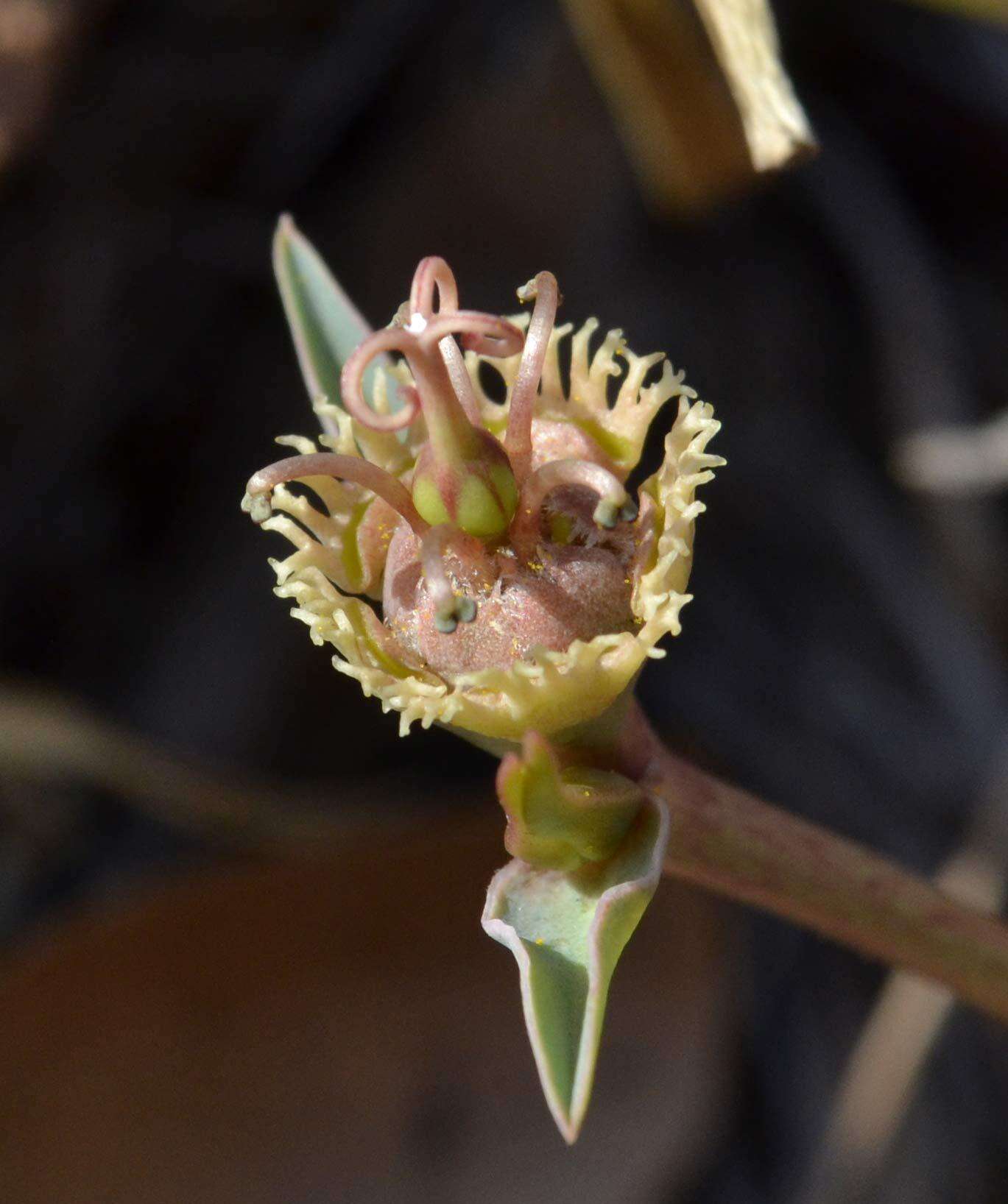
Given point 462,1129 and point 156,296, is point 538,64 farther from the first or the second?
point 462,1129

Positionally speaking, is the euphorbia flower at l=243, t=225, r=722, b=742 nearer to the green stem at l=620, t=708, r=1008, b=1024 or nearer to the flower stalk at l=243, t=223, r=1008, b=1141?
the flower stalk at l=243, t=223, r=1008, b=1141

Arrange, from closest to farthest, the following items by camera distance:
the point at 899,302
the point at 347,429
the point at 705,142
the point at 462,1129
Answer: the point at 347,429, the point at 462,1129, the point at 705,142, the point at 899,302

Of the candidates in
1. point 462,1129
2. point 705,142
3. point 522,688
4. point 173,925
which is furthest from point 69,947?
point 705,142

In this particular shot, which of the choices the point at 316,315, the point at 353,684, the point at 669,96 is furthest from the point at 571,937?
the point at 669,96

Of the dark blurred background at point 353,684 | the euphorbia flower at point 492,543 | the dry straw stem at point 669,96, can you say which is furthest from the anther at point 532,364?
the dark blurred background at point 353,684

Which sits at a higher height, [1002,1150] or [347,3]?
[347,3]

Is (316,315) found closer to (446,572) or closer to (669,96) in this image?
(446,572)

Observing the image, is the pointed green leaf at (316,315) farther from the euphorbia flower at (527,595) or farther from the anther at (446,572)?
the anther at (446,572)
